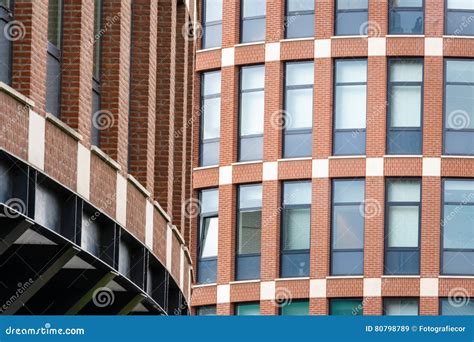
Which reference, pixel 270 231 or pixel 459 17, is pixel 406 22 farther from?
pixel 270 231

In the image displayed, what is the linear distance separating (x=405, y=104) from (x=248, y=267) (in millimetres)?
7660

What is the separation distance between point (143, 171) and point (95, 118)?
2.54m

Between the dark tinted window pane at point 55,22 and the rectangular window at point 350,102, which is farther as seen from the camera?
the rectangular window at point 350,102

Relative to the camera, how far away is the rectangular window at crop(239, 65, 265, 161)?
197 ft

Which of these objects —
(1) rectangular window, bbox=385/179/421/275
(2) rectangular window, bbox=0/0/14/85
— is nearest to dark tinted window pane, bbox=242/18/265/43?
(1) rectangular window, bbox=385/179/421/275

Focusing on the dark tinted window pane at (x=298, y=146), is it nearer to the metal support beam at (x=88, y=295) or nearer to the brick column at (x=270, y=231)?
the brick column at (x=270, y=231)

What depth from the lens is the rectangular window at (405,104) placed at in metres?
59.2

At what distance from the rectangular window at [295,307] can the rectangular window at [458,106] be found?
6.95 m

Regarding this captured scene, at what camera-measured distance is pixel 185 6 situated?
3388 centimetres

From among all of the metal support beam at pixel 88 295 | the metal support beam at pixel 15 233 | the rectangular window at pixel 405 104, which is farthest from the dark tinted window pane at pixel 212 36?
the metal support beam at pixel 15 233

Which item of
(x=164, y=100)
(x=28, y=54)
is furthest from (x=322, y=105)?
(x=28, y=54)

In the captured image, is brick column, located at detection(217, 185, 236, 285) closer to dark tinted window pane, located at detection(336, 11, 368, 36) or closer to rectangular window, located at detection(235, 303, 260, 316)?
rectangular window, located at detection(235, 303, 260, 316)
